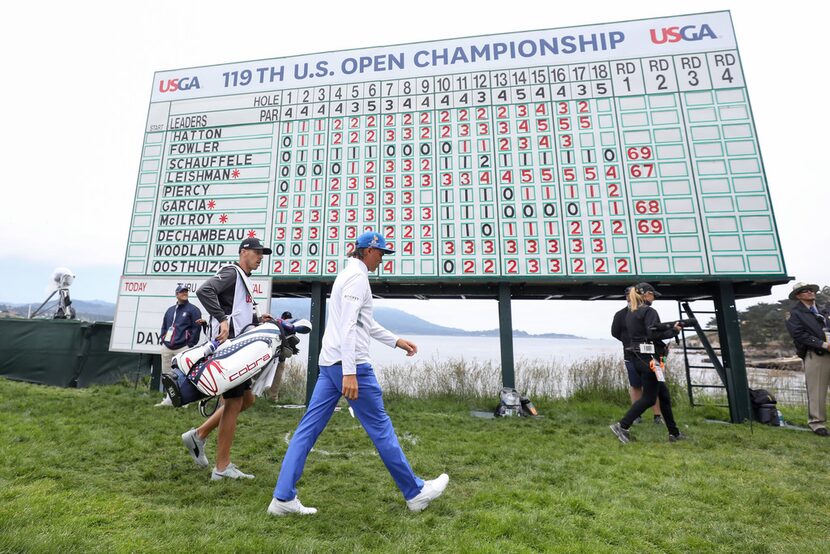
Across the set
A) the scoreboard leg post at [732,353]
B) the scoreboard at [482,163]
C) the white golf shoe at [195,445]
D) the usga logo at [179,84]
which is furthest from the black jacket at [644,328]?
the usga logo at [179,84]

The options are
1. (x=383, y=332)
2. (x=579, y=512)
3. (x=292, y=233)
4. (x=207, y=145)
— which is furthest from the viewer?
(x=207, y=145)

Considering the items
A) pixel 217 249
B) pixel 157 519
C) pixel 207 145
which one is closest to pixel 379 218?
pixel 217 249

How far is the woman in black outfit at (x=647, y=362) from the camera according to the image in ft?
17.0

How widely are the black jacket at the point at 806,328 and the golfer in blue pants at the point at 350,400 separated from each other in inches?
262

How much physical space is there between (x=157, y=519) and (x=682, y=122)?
31.6ft

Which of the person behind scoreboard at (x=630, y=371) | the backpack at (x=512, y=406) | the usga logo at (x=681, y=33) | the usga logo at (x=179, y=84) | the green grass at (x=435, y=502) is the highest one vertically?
the usga logo at (x=179, y=84)

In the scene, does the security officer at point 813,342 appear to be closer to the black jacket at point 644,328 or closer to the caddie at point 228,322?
the black jacket at point 644,328

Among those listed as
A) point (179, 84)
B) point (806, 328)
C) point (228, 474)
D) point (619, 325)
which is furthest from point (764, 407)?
point (179, 84)

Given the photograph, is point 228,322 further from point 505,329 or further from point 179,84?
point 179,84

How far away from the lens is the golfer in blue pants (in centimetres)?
281

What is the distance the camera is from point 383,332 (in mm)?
3457

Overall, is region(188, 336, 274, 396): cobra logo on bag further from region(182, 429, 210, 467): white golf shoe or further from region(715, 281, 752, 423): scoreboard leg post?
region(715, 281, 752, 423): scoreboard leg post

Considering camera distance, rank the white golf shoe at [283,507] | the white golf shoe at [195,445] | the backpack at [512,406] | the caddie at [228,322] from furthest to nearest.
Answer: the backpack at [512,406]
the white golf shoe at [195,445]
the caddie at [228,322]
the white golf shoe at [283,507]

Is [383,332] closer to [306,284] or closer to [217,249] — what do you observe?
[306,284]
